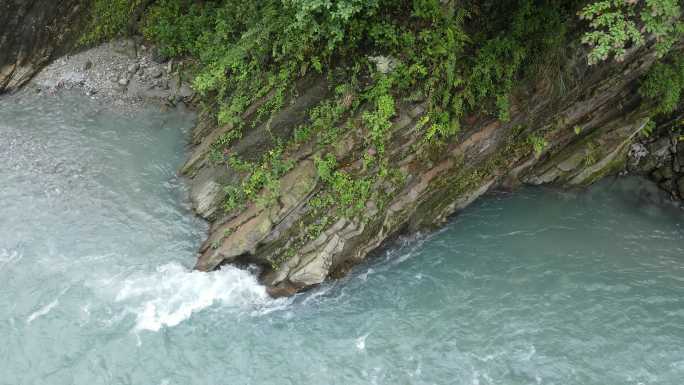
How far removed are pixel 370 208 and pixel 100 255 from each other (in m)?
7.05

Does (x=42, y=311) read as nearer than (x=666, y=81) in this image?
Yes

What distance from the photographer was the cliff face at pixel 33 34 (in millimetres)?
19031

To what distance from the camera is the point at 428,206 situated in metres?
14.7

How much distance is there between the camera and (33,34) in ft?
64.0

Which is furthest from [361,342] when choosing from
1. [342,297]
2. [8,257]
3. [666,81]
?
[666,81]

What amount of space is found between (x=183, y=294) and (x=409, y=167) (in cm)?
643

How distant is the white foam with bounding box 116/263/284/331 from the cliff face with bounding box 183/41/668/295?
1.27 feet

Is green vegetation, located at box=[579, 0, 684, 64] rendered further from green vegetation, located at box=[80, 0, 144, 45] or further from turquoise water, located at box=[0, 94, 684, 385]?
green vegetation, located at box=[80, 0, 144, 45]

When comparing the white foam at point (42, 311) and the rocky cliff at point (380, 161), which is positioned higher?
the rocky cliff at point (380, 161)

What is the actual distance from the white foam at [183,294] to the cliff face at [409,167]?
39 centimetres

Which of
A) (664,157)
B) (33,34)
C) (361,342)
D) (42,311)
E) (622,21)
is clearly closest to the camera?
(622,21)

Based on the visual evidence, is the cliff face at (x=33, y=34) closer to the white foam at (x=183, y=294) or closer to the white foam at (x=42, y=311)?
the white foam at (x=42, y=311)

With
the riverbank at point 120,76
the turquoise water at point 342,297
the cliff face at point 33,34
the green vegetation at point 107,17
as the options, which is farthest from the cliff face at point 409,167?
the cliff face at point 33,34

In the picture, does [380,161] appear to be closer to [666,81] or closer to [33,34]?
[666,81]
